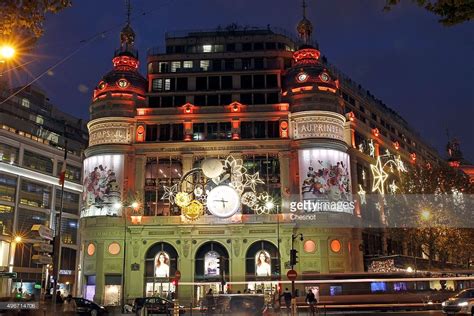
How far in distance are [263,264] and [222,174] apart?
11032mm

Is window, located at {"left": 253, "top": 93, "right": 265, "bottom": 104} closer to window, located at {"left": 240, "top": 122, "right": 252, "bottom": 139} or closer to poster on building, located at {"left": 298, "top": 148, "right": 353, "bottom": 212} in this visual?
window, located at {"left": 240, "top": 122, "right": 252, "bottom": 139}

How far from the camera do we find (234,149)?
6081cm

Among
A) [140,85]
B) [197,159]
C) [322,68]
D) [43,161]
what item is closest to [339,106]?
[322,68]

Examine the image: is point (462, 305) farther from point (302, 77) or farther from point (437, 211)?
point (302, 77)

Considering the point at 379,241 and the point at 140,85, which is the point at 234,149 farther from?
the point at 379,241

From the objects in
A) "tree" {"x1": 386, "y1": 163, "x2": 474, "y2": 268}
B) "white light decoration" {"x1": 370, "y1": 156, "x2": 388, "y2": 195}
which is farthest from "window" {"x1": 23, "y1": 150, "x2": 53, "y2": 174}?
"tree" {"x1": 386, "y1": 163, "x2": 474, "y2": 268}

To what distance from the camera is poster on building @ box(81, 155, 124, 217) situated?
196ft

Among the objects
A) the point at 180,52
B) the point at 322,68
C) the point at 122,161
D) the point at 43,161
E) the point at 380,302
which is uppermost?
the point at 180,52

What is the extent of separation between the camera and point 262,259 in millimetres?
58312

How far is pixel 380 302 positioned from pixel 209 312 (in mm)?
21448

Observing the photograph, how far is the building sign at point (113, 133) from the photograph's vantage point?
62.1 metres

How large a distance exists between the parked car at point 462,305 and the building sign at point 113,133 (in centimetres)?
4183

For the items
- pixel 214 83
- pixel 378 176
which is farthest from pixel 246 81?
pixel 378 176

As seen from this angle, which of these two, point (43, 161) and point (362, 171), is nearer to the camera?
point (362, 171)
